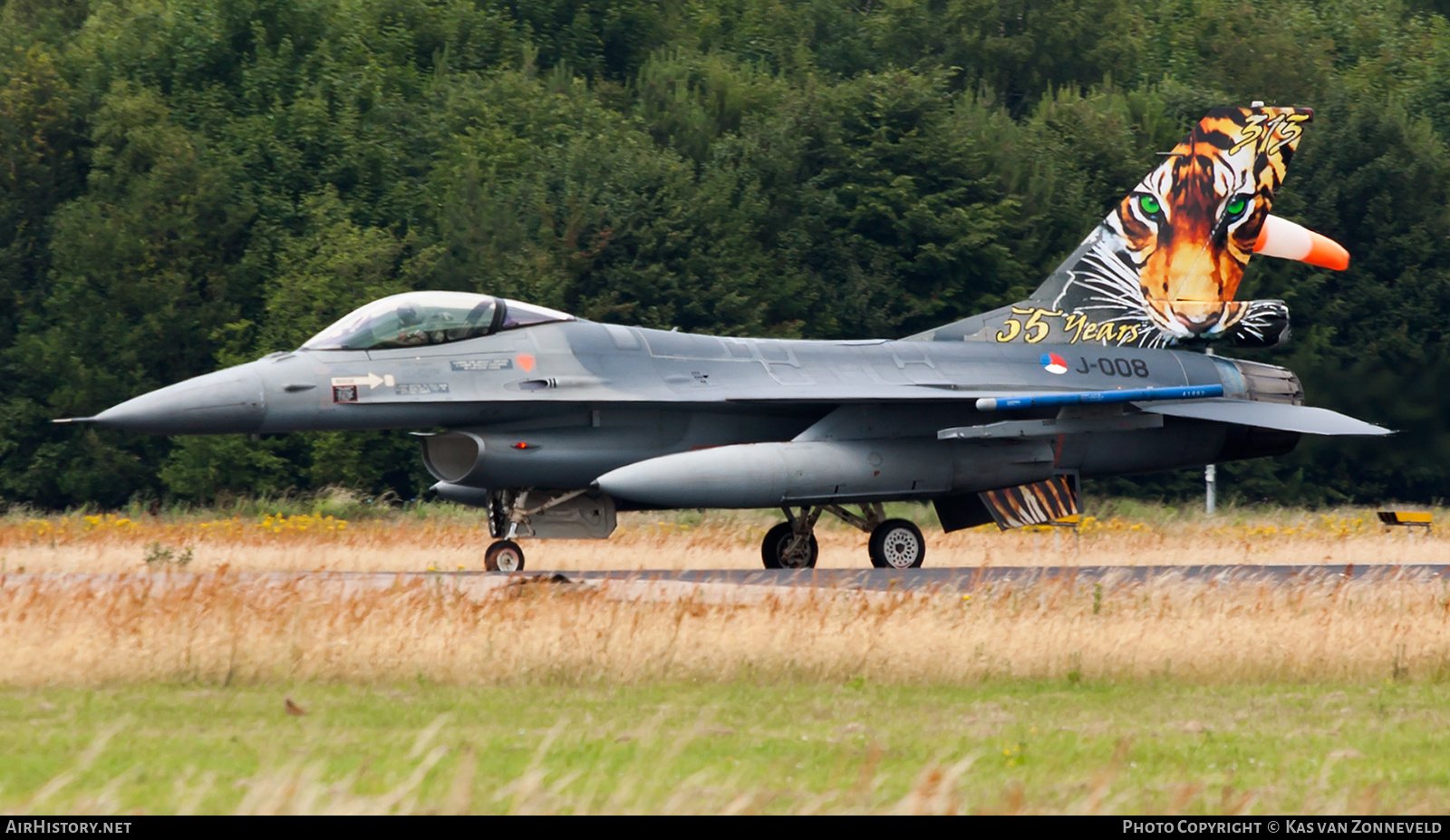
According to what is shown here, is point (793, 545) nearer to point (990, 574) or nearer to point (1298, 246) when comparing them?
point (990, 574)

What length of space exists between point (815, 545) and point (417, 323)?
4.61m

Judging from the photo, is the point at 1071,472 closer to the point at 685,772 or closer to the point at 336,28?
the point at 685,772

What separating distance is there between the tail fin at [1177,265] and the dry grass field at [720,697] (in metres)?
5.62

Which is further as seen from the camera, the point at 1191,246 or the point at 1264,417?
the point at 1191,246

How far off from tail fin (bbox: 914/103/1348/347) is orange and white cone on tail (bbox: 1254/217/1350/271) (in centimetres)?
62

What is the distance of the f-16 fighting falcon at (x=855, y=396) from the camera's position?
47.2ft

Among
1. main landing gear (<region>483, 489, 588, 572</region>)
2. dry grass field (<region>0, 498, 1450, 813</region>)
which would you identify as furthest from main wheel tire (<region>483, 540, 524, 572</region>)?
dry grass field (<region>0, 498, 1450, 813</region>)

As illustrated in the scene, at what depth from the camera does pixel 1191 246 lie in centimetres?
1809

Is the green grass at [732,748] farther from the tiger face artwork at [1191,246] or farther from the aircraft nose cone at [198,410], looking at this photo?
the tiger face artwork at [1191,246]

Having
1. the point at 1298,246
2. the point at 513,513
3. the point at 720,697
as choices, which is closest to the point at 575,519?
the point at 513,513

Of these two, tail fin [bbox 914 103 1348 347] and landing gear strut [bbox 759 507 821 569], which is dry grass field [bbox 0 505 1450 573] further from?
tail fin [bbox 914 103 1348 347]

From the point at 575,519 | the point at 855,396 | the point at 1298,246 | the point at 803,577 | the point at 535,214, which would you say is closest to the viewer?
the point at 803,577

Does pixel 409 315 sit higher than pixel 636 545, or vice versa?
pixel 409 315

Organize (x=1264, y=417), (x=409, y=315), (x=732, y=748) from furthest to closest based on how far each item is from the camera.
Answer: (x=1264, y=417)
(x=409, y=315)
(x=732, y=748)
